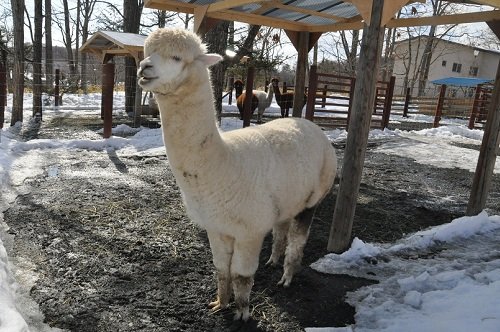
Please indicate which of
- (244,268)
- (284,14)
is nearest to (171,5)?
(284,14)

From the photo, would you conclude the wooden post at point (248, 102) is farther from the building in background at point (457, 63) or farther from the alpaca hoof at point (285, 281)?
the building in background at point (457, 63)

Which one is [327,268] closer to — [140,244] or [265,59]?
[140,244]

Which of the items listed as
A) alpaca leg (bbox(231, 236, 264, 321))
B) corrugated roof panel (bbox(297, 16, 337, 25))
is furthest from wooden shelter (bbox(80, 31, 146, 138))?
alpaca leg (bbox(231, 236, 264, 321))

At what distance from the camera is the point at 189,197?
2641 mm

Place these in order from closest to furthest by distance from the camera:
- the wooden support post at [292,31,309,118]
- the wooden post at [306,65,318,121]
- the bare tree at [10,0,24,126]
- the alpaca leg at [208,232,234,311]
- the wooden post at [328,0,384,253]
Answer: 1. the alpaca leg at [208,232,234,311]
2. the wooden post at [328,0,384,253]
3. the wooden support post at [292,31,309,118]
4. the wooden post at [306,65,318,121]
5. the bare tree at [10,0,24,126]

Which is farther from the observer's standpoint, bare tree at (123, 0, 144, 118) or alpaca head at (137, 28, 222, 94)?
bare tree at (123, 0, 144, 118)

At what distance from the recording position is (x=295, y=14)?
6141 millimetres

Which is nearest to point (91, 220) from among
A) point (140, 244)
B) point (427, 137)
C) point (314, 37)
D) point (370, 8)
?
point (140, 244)

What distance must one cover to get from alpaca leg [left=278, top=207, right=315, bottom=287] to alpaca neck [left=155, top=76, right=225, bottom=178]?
1.25 m

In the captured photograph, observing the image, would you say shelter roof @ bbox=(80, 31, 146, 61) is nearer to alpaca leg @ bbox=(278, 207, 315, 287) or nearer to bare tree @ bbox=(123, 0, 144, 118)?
bare tree @ bbox=(123, 0, 144, 118)

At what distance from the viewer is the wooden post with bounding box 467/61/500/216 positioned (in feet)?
15.8

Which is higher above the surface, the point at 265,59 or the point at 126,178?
the point at 265,59

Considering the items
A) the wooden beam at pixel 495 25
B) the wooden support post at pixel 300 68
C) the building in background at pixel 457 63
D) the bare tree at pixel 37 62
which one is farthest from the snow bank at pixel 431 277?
the building in background at pixel 457 63

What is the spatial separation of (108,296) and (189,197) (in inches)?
44.7
